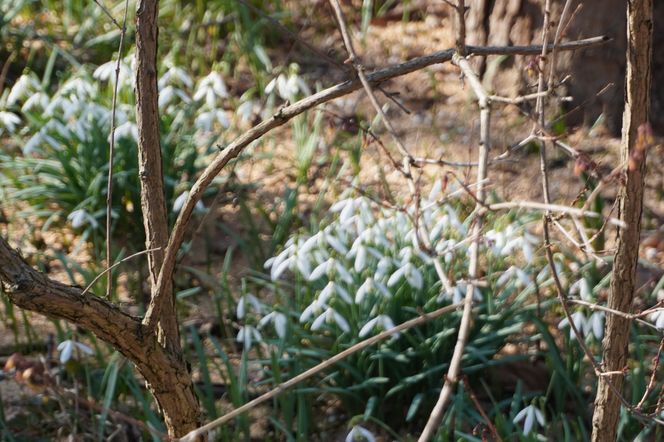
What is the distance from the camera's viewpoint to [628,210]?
1611 mm

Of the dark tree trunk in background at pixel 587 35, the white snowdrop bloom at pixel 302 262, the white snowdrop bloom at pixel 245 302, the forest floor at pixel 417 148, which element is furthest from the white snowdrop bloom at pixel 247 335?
the dark tree trunk in background at pixel 587 35

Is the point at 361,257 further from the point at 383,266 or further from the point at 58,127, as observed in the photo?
the point at 58,127

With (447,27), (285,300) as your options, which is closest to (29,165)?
(285,300)

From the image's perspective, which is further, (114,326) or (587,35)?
(587,35)

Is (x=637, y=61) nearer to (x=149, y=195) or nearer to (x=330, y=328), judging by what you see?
(x=149, y=195)

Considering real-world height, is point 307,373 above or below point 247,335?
above

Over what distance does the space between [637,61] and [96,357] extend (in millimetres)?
1890

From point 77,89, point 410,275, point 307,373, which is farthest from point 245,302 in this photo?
point 307,373

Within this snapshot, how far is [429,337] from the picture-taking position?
271cm

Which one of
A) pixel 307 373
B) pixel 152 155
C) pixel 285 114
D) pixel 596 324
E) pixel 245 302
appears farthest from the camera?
pixel 245 302

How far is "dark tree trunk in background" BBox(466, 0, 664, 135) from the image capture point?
395 cm

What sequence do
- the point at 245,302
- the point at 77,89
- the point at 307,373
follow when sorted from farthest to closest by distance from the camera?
the point at 77,89, the point at 245,302, the point at 307,373

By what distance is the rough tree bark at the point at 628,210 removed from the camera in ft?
5.01

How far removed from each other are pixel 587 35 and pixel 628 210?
259 centimetres
